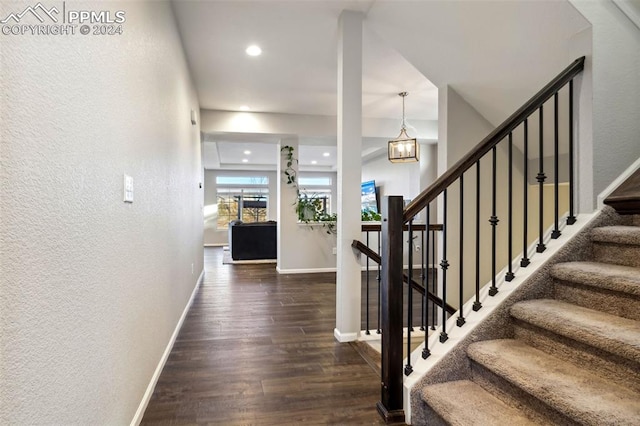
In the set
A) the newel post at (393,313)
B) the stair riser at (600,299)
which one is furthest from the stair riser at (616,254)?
the newel post at (393,313)

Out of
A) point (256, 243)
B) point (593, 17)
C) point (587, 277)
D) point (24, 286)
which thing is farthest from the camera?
point (256, 243)

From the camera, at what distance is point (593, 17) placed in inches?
82.7

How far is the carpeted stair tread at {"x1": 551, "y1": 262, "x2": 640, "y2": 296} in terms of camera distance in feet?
5.06

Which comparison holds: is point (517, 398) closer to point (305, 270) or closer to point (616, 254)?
point (616, 254)

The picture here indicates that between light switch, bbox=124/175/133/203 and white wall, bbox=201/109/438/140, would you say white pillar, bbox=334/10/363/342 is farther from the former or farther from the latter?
white wall, bbox=201/109/438/140

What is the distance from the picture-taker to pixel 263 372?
2.48 meters

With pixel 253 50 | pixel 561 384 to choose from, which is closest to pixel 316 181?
pixel 253 50

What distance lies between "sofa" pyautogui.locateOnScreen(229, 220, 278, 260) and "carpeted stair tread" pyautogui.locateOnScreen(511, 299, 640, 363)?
667 centimetres

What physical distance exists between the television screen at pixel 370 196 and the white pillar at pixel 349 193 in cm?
693

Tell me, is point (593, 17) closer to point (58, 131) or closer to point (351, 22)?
point (351, 22)

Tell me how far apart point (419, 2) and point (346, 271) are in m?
2.20

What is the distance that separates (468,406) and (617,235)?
1.11 m

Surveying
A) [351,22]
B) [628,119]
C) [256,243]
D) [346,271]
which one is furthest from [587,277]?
[256,243]

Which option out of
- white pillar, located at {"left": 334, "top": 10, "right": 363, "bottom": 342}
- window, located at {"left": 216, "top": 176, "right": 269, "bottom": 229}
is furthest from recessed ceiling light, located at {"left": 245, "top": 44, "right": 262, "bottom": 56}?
window, located at {"left": 216, "top": 176, "right": 269, "bottom": 229}
